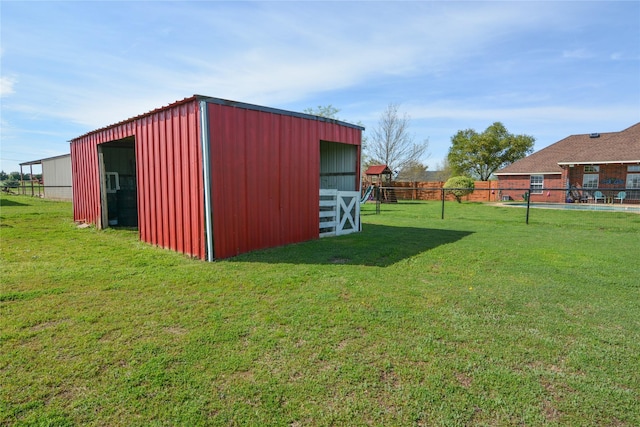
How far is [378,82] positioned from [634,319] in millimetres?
22398

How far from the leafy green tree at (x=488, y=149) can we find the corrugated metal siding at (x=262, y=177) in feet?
109

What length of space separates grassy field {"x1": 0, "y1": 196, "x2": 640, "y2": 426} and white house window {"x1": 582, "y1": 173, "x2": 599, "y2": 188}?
20.6 metres

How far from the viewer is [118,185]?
10.3 metres

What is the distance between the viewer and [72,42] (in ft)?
24.1

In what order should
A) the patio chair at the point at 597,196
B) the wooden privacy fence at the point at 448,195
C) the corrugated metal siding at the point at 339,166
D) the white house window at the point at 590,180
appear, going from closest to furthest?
the corrugated metal siding at the point at 339,166
the patio chair at the point at 597,196
the white house window at the point at 590,180
the wooden privacy fence at the point at 448,195

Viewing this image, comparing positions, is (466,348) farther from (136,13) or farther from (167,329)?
(136,13)

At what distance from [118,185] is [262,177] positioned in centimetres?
658

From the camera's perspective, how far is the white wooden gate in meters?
8.16

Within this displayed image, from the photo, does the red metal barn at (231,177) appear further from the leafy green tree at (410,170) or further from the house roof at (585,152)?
the leafy green tree at (410,170)

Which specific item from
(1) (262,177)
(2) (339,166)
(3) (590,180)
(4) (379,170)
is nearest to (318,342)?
(1) (262,177)

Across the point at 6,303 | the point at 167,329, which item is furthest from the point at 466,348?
the point at 6,303

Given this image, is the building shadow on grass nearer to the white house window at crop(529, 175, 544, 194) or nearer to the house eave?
the house eave

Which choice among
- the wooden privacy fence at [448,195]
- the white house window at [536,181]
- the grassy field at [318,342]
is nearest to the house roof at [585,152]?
the white house window at [536,181]

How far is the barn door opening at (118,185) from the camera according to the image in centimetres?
944
